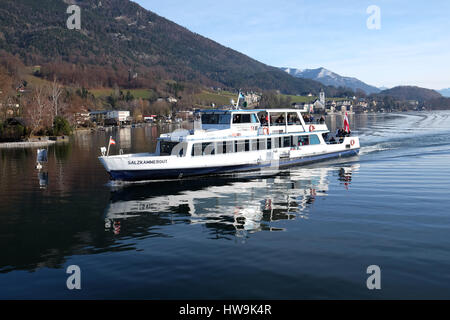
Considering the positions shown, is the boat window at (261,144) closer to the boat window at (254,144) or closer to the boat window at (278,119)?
the boat window at (254,144)

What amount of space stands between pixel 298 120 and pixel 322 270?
29.3 metres

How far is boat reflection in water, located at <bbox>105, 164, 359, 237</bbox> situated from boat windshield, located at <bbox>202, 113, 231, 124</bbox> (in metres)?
5.88

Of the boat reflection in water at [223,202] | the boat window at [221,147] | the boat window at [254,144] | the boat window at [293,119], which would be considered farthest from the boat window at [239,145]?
the boat window at [293,119]

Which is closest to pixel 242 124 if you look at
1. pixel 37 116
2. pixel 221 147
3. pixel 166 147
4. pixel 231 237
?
pixel 221 147

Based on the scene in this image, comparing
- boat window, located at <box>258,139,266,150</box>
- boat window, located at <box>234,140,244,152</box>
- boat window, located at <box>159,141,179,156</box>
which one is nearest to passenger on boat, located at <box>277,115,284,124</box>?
boat window, located at <box>258,139,266,150</box>

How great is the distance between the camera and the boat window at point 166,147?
109ft

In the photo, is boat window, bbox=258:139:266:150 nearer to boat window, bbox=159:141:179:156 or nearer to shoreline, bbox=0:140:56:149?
boat window, bbox=159:141:179:156

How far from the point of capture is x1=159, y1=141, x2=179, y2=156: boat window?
33312 mm

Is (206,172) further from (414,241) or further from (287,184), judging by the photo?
(414,241)

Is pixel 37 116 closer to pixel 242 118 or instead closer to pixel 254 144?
pixel 242 118

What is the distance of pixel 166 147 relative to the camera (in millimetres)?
33656

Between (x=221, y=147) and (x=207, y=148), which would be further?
(x=221, y=147)

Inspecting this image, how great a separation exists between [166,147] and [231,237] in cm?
1735
